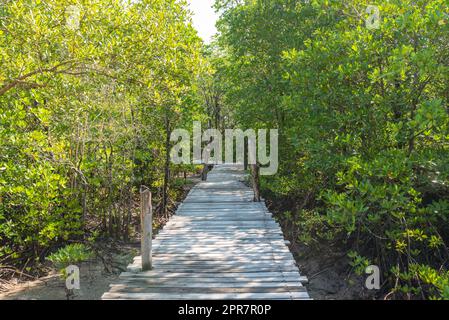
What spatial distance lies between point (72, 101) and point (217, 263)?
12.2 feet

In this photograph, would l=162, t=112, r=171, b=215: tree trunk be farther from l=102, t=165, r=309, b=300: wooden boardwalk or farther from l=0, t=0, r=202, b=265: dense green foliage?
l=102, t=165, r=309, b=300: wooden boardwalk

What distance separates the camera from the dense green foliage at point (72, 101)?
514 cm

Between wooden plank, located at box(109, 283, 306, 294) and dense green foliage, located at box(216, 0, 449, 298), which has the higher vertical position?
dense green foliage, located at box(216, 0, 449, 298)

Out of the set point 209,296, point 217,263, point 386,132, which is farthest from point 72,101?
point 386,132

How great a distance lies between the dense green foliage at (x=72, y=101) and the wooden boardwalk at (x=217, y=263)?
1883 millimetres

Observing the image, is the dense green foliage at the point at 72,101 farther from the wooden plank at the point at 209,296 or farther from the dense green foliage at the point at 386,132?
the dense green foliage at the point at 386,132

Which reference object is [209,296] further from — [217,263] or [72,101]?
[72,101]

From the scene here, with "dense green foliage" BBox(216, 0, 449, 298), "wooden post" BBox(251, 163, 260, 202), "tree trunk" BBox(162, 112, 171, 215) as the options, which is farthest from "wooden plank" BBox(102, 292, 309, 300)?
"tree trunk" BBox(162, 112, 171, 215)

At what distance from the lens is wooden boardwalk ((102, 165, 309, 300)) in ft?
16.2

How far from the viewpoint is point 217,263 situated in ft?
19.8

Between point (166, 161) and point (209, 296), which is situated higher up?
point (166, 161)

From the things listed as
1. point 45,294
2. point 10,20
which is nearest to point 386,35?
point 10,20

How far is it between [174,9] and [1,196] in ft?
17.7

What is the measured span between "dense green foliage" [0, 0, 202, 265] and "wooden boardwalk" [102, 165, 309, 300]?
1883mm
